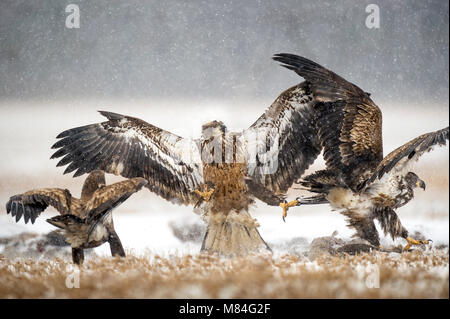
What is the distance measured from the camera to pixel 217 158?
2881 millimetres

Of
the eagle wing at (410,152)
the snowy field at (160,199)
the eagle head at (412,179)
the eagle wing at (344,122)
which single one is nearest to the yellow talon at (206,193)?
the snowy field at (160,199)

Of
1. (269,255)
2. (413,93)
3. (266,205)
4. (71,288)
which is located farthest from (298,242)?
(71,288)

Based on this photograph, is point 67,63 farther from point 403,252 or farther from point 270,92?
point 403,252

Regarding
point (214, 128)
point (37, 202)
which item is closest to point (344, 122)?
point (214, 128)

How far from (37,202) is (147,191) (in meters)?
0.66

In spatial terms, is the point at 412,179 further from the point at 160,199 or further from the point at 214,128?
the point at 160,199

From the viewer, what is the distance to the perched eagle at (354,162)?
2.70 meters

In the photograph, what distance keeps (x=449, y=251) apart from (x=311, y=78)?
118cm

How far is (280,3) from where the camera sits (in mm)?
2803

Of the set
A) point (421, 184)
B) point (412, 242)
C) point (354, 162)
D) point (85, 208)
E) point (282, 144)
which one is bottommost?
point (412, 242)

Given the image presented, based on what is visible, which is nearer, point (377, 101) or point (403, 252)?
point (403, 252)

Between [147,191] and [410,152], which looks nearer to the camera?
[410,152]

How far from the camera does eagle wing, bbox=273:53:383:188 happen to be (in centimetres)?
271

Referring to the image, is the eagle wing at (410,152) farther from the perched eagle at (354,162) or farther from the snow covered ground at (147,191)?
the snow covered ground at (147,191)
